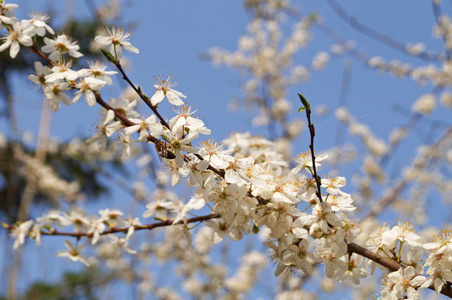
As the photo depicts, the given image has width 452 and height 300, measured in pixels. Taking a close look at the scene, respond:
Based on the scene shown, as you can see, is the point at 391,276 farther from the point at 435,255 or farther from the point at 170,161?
the point at 170,161

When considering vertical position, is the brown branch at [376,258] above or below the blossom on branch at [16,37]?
below

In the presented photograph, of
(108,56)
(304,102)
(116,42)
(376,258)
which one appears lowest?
(376,258)

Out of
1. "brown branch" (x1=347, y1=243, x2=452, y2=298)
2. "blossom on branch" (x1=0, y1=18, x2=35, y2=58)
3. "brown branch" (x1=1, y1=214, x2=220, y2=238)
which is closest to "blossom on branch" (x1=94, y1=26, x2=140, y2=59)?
"blossom on branch" (x1=0, y1=18, x2=35, y2=58)

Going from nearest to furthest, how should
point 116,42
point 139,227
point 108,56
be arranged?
point 108,56 → point 116,42 → point 139,227

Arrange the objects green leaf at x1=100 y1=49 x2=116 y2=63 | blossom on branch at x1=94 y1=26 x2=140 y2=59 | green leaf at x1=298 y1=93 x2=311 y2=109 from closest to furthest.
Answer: green leaf at x1=298 y1=93 x2=311 y2=109 < green leaf at x1=100 y1=49 x2=116 y2=63 < blossom on branch at x1=94 y1=26 x2=140 y2=59

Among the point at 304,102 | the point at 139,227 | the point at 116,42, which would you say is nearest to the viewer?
the point at 304,102

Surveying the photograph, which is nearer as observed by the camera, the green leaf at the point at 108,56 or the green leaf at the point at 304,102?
the green leaf at the point at 304,102

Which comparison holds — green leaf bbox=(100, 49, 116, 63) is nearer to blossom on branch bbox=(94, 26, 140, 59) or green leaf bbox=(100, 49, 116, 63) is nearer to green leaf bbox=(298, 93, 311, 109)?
blossom on branch bbox=(94, 26, 140, 59)

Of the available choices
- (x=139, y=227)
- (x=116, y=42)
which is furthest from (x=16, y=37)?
(x=139, y=227)

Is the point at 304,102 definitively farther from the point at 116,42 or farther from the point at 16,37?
the point at 16,37

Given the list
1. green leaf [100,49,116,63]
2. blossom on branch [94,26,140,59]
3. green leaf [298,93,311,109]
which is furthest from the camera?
blossom on branch [94,26,140,59]

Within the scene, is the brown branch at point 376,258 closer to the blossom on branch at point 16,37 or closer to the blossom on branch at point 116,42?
the blossom on branch at point 116,42

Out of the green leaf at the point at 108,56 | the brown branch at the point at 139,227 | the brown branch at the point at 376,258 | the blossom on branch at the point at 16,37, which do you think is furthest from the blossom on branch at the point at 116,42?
the brown branch at the point at 376,258

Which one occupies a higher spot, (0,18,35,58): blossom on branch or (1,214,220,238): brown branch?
(0,18,35,58): blossom on branch
